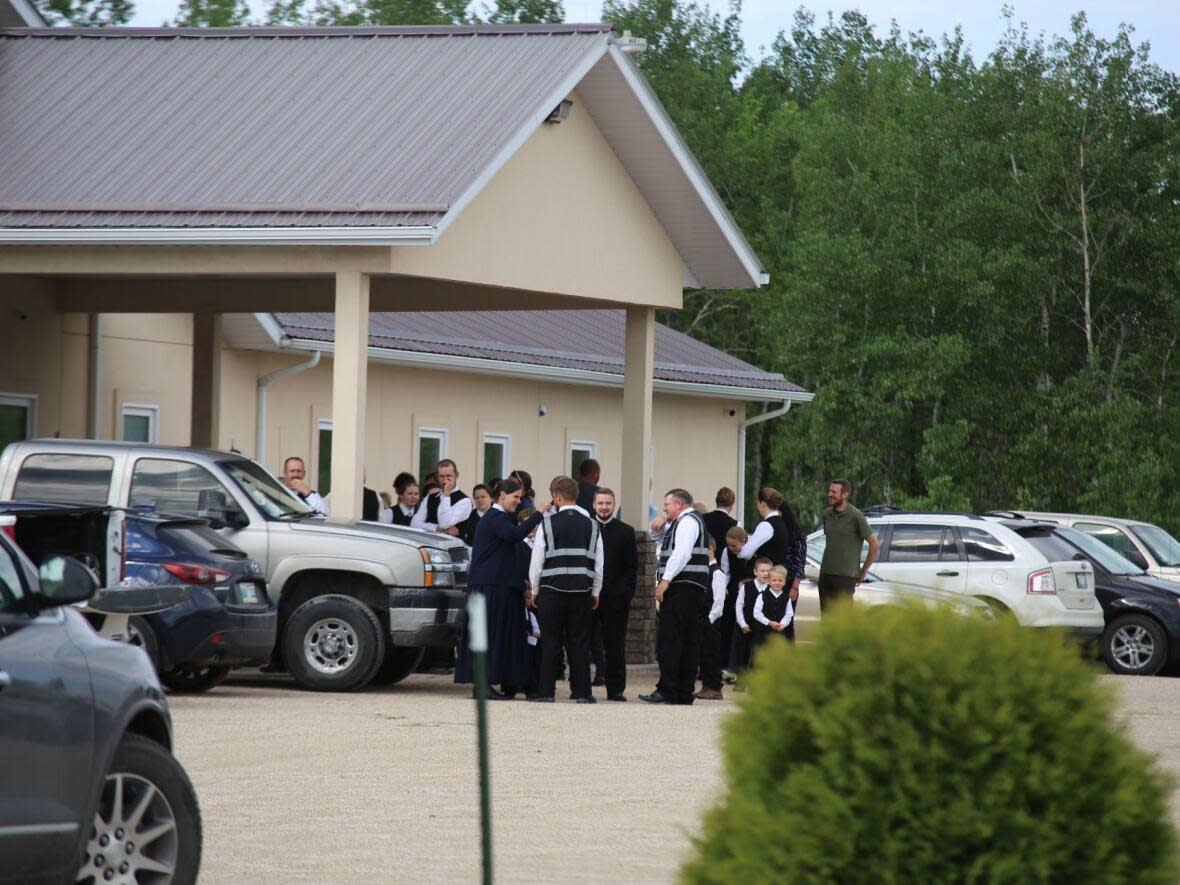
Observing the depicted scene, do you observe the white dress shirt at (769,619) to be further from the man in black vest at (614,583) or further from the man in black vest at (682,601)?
the man in black vest at (614,583)

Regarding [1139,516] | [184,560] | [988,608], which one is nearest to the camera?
[988,608]

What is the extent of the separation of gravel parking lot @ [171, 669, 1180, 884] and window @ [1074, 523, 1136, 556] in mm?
7481

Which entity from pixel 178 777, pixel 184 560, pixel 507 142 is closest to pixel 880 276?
pixel 507 142

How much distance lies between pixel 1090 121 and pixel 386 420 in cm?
2181

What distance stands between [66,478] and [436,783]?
6692mm

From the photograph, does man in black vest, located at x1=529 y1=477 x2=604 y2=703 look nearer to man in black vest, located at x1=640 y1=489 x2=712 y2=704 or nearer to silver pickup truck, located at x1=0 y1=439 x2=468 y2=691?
man in black vest, located at x1=640 y1=489 x2=712 y2=704

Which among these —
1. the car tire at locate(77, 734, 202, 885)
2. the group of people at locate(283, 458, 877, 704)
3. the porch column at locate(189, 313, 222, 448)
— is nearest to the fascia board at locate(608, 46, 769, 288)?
the group of people at locate(283, 458, 877, 704)

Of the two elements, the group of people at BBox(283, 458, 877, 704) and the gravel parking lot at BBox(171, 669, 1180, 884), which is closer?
the gravel parking lot at BBox(171, 669, 1180, 884)

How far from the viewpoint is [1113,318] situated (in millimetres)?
46094

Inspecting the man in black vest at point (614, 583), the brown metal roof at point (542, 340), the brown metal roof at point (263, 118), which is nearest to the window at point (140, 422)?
the brown metal roof at point (542, 340)

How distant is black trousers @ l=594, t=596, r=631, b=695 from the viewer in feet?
57.3

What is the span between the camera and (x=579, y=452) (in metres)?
33.7

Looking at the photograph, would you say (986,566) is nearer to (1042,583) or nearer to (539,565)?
(1042,583)

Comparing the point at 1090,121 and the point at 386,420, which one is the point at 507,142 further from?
the point at 1090,121
